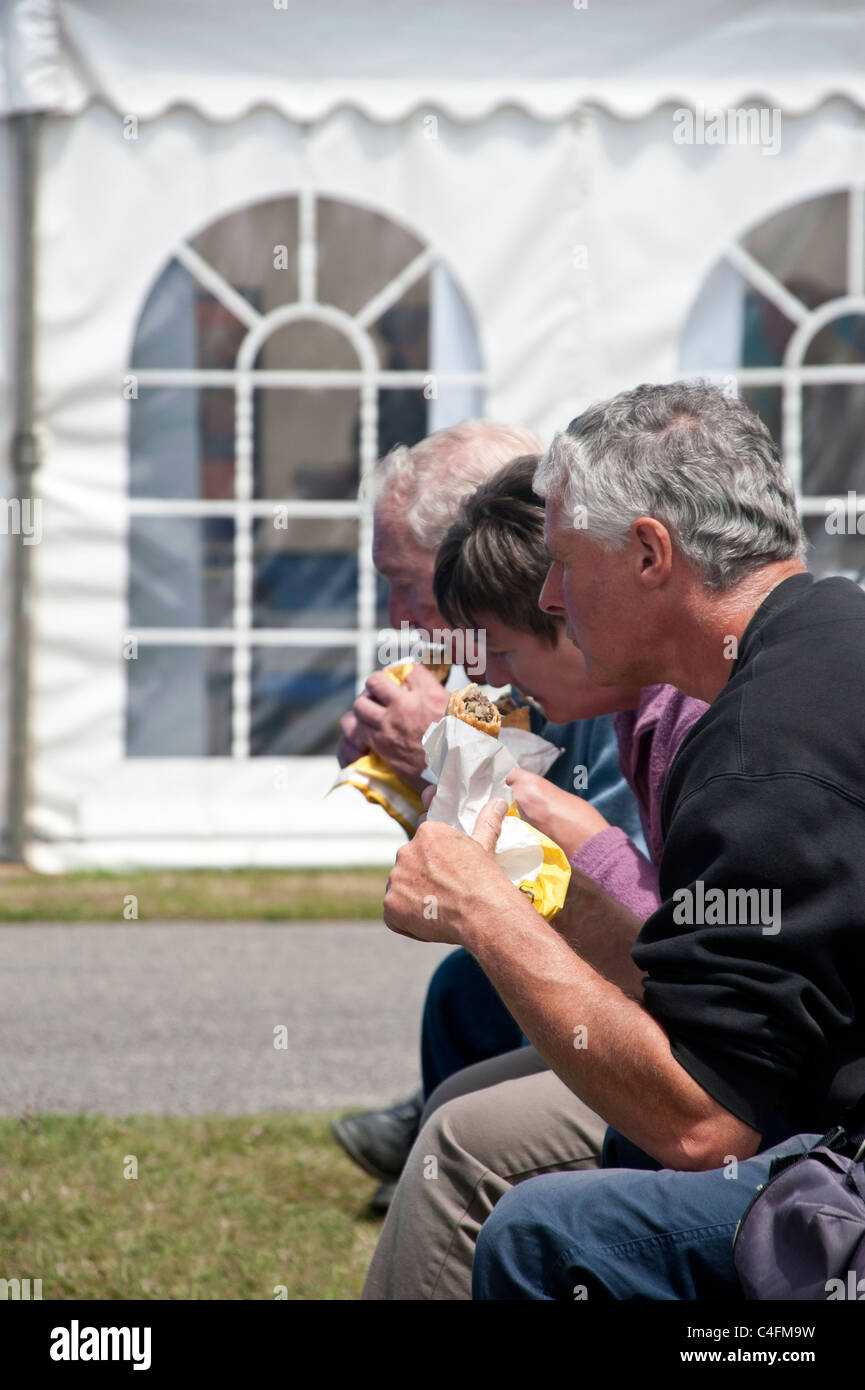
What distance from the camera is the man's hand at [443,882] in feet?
6.15

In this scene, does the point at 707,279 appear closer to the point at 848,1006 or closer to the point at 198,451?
the point at 198,451

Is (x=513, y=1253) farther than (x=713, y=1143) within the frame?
Yes

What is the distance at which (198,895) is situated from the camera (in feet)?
20.1

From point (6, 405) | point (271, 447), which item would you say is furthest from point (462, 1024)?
point (6, 405)

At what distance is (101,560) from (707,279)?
293 cm

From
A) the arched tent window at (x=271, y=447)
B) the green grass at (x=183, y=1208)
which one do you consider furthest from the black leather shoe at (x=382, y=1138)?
the arched tent window at (x=271, y=447)

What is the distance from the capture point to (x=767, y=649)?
5.77 feet

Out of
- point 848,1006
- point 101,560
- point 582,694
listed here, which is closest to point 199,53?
point 101,560

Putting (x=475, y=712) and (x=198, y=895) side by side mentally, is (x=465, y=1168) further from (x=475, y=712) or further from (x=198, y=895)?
(x=198, y=895)

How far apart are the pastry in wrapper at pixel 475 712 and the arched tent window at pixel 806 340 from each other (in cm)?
471

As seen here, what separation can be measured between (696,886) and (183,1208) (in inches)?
83.5

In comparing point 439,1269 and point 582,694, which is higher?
point 582,694

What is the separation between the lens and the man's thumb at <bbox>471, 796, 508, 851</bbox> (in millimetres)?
1993

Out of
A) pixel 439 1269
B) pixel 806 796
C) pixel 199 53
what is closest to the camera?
pixel 806 796
